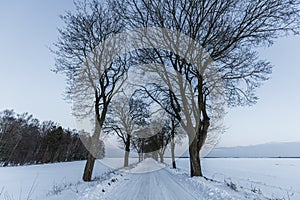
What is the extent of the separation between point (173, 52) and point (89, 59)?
4.74 m

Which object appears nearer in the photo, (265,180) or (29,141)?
(265,180)

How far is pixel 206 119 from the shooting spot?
10648 millimetres

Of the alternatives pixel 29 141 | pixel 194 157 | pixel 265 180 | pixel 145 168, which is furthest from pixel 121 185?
pixel 29 141

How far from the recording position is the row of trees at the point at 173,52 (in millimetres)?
8945

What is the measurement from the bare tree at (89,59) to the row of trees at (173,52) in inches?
1.7

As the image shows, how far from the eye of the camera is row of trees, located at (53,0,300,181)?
352 inches

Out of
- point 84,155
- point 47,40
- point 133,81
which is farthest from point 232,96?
point 84,155

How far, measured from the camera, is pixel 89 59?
1088cm

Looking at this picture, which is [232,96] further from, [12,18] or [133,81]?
[12,18]

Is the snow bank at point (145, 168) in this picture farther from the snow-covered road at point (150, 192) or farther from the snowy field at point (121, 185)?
the snow-covered road at point (150, 192)

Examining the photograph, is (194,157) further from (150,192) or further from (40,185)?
(40,185)

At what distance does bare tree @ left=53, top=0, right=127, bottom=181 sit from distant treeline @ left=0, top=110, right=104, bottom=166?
37.6 m

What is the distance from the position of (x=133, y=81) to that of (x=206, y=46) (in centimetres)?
490

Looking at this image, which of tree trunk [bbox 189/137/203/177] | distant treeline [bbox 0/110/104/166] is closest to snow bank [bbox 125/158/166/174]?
tree trunk [bbox 189/137/203/177]
